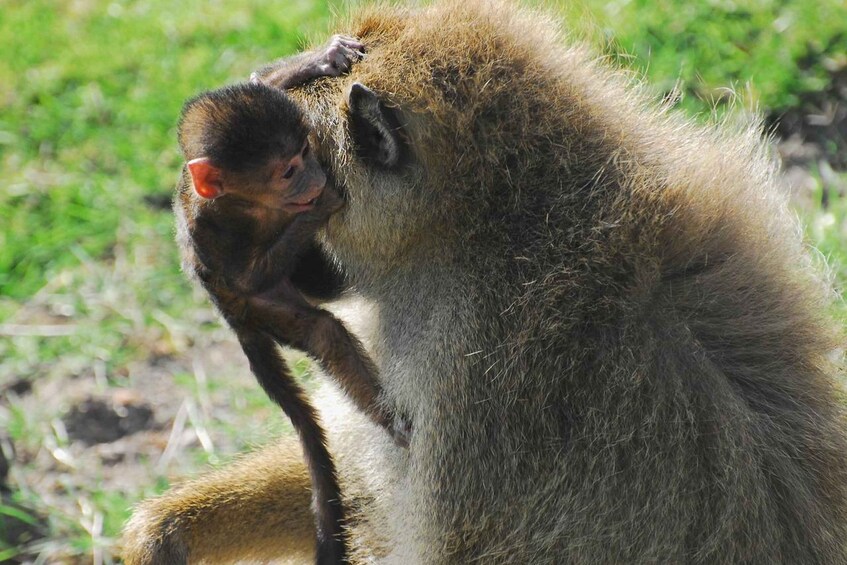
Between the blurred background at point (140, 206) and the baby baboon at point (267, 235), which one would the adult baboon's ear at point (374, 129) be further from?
the blurred background at point (140, 206)

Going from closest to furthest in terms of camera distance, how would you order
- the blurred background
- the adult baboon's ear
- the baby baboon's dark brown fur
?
the baby baboon's dark brown fur < the adult baboon's ear < the blurred background

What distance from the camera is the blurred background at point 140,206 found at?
16.5 ft

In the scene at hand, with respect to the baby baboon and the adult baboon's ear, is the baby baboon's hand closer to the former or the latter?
the baby baboon

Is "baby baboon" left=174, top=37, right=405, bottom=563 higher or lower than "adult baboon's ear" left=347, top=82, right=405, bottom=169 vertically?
lower

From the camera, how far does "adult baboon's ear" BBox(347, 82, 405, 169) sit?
125 inches

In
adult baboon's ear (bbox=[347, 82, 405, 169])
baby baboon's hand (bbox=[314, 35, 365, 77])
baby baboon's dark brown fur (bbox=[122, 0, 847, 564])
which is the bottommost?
baby baboon's dark brown fur (bbox=[122, 0, 847, 564])

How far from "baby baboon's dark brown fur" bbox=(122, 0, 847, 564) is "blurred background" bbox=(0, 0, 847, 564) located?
587 millimetres

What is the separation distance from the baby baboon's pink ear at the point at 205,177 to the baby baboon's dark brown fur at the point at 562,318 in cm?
33

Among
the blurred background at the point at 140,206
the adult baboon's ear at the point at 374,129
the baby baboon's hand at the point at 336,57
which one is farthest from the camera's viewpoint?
the blurred background at the point at 140,206

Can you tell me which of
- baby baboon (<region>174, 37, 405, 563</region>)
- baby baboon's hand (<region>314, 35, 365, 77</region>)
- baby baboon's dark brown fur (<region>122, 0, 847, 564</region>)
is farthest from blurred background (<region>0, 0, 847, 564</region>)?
baby baboon (<region>174, 37, 405, 563</region>)

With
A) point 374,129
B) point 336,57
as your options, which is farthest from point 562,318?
point 336,57

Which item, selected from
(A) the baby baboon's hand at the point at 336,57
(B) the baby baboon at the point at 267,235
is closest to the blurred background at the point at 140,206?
(A) the baby baboon's hand at the point at 336,57

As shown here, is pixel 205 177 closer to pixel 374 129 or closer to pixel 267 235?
pixel 267 235

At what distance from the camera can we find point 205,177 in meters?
3.14
